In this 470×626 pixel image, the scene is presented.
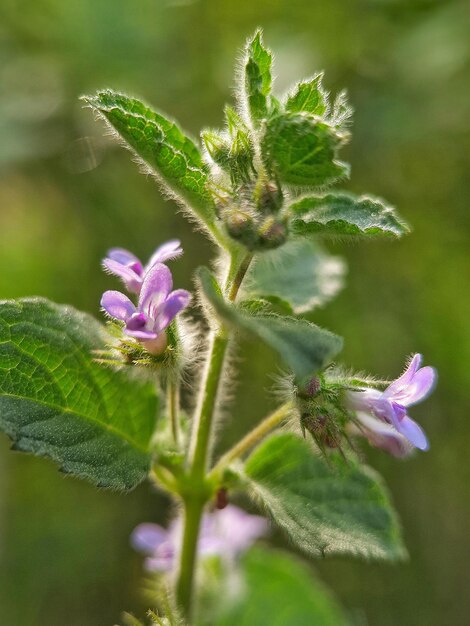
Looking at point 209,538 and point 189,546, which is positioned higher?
point 209,538

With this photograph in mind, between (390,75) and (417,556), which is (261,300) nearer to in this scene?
(390,75)

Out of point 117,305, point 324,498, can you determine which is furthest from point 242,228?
point 324,498

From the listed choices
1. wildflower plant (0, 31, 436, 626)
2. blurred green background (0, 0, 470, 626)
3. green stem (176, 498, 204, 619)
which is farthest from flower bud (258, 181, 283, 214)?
blurred green background (0, 0, 470, 626)

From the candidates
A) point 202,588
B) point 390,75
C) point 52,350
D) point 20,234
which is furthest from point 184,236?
point 52,350

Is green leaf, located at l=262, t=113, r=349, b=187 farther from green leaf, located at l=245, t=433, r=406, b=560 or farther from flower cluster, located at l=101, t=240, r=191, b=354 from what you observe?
green leaf, located at l=245, t=433, r=406, b=560

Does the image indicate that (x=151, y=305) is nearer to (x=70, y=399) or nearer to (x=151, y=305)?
(x=151, y=305)

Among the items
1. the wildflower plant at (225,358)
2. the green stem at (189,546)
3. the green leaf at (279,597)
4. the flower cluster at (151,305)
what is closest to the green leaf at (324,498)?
the wildflower plant at (225,358)

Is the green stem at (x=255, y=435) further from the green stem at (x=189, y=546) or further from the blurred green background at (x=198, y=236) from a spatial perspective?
the blurred green background at (x=198, y=236)
